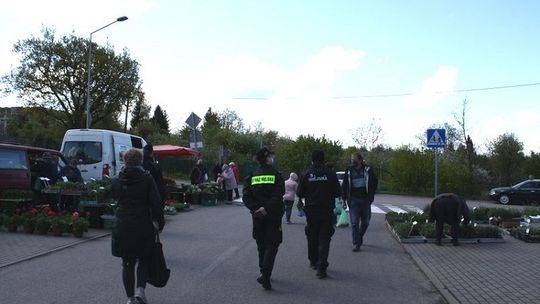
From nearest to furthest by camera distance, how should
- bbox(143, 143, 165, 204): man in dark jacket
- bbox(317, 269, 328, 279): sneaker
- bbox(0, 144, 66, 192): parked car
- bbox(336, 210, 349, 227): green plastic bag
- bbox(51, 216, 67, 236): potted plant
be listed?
bbox(317, 269, 328, 279): sneaker < bbox(143, 143, 165, 204): man in dark jacket < bbox(51, 216, 67, 236): potted plant < bbox(0, 144, 66, 192): parked car < bbox(336, 210, 349, 227): green plastic bag

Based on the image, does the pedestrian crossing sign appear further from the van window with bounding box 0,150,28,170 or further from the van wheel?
the van wheel

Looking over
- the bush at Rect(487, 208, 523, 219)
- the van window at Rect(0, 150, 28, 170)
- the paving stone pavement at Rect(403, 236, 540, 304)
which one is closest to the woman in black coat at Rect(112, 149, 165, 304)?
the paving stone pavement at Rect(403, 236, 540, 304)

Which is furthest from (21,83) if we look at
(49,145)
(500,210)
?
(500,210)

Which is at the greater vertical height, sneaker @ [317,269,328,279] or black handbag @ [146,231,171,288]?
black handbag @ [146,231,171,288]

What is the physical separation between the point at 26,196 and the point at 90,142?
556 cm

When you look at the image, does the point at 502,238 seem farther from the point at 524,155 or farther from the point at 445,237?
the point at 524,155

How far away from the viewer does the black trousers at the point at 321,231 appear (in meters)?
8.49

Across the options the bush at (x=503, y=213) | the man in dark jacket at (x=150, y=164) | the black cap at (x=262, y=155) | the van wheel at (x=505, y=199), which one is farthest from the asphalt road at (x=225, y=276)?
the van wheel at (x=505, y=199)

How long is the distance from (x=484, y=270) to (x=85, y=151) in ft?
45.8

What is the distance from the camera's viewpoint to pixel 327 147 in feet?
151

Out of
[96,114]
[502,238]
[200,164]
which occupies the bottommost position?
[502,238]

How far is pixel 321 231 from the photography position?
8727 millimetres

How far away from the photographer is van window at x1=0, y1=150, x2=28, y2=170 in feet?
47.9

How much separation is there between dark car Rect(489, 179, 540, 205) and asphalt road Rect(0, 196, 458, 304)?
949 inches
